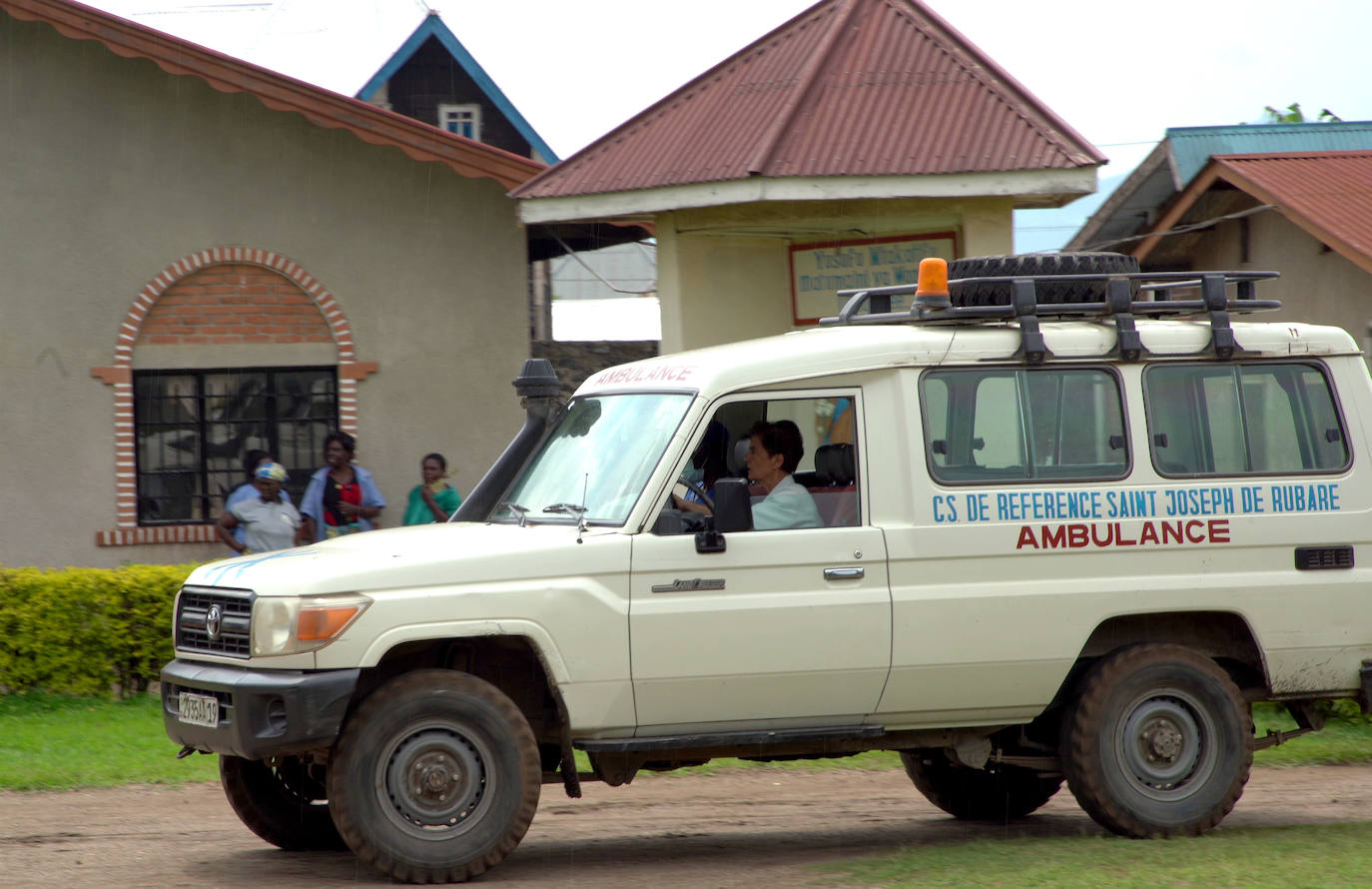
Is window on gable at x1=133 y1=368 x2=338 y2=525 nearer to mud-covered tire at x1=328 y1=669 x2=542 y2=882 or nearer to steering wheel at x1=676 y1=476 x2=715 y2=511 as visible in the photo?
steering wheel at x1=676 y1=476 x2=715 y2=511

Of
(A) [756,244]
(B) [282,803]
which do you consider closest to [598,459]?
(B) [282,803]

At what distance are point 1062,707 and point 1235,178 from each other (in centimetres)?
946

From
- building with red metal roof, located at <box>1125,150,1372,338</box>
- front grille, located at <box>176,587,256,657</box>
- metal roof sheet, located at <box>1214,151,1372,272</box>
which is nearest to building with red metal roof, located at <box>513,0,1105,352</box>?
metal roof sheet, located at <box>1214,151,1372,272</box>

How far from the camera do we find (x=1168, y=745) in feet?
22.8

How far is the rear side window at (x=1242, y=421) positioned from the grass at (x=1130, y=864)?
5.14ft

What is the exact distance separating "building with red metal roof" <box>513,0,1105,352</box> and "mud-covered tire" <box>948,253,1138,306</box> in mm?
4428

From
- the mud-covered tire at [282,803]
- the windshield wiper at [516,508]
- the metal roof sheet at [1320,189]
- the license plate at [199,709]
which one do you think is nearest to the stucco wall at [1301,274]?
the metal roof sheet at [1320,189]

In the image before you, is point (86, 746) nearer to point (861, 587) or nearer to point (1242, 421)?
point (861, 587)

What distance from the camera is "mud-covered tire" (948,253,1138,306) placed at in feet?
23.3

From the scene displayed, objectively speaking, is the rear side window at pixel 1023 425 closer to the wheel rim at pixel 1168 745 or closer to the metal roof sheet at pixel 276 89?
the wheel rim at pixel 1168 745

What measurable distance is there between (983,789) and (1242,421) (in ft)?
7.36

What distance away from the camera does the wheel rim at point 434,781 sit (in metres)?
6.13

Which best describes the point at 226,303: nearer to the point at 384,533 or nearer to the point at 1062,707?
the point at 384,533

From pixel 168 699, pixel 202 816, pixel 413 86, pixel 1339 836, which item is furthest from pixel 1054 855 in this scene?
pixel 413 86
